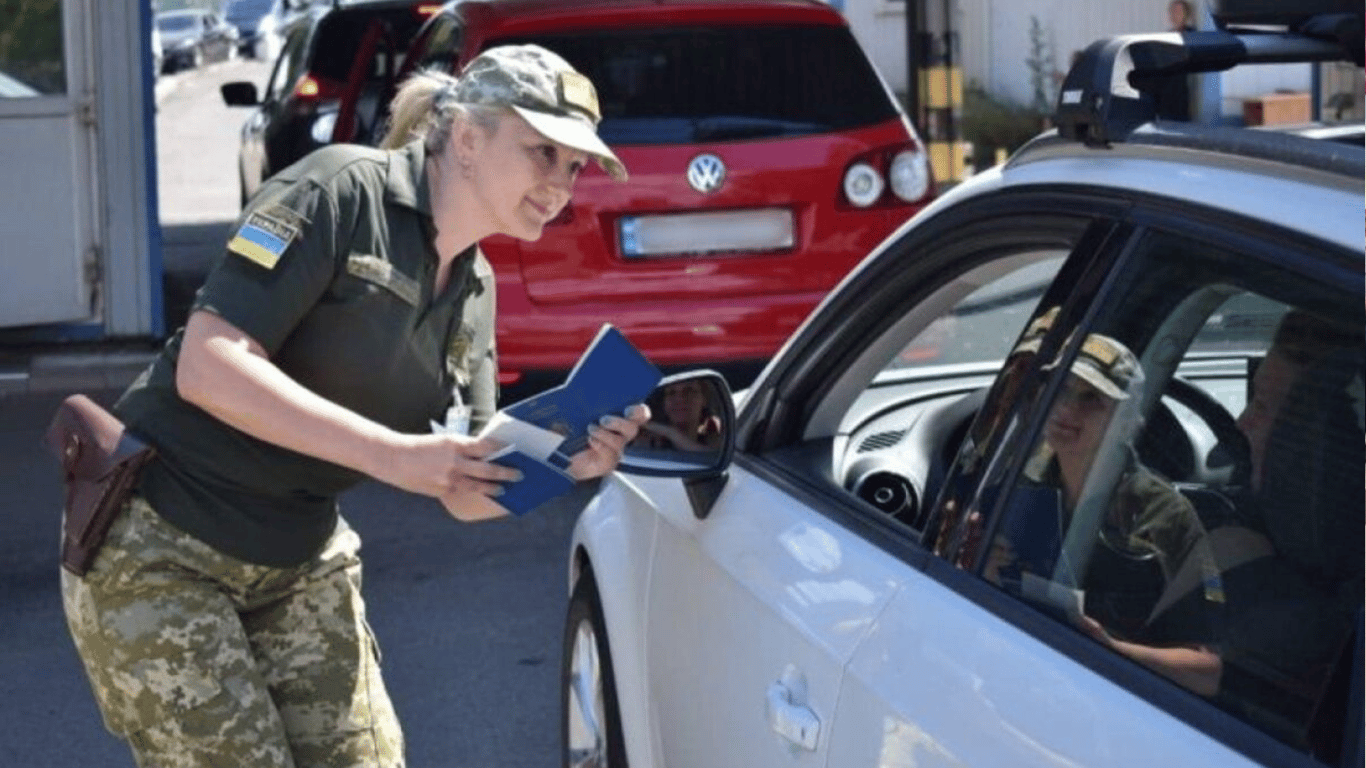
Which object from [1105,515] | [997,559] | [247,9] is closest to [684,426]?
[997,559]

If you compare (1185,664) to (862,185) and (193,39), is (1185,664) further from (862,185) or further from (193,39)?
(193,39)

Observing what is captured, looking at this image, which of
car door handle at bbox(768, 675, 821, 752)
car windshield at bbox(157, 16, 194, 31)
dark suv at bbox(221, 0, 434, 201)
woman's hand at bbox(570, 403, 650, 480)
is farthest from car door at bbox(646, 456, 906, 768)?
car windshield at bbox(157, 16, 194, 31)

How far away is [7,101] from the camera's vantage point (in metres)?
11.4

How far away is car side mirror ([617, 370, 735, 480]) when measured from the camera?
12.4 ft

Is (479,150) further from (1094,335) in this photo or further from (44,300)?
(44,300)

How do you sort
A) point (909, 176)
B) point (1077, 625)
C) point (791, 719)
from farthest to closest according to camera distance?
point (909, 176) → point (791, 719) → point (1077, 625)

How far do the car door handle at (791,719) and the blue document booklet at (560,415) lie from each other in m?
0.41

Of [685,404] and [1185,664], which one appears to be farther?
[685,404]

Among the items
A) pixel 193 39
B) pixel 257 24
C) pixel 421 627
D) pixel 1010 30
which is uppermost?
pixel 1010 30

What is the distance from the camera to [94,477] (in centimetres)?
353

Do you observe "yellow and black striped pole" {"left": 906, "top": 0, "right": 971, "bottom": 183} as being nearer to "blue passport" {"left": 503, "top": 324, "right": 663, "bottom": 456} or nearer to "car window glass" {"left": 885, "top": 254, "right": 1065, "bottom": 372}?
"car window glass" {"left": 885, "top": 254, "right": 1065, "bottom": 372}

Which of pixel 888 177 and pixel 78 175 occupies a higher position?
pixel 888 177

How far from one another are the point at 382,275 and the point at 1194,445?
1.25m

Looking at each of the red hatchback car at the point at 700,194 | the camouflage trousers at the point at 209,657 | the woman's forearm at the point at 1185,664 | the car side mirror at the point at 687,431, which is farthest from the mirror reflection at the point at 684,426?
the red hatchback car at the point at 700,194
